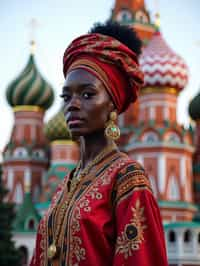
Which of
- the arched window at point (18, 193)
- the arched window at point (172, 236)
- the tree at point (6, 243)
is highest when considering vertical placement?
the arched window at point (18, 193)

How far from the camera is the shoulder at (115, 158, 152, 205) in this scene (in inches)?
94.0

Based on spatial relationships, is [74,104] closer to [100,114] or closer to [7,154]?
[100,114]

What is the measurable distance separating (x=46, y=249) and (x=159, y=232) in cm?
56

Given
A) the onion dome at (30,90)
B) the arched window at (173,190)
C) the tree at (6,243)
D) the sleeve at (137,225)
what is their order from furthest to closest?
1. the onion dome at (30,90)
2. the arched window at (173,190)
3. the tree at (6,243)
4. the sleeve at (137,225)

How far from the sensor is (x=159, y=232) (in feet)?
7.72

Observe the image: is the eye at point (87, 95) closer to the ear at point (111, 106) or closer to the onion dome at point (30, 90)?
the ear at point (111, 106)

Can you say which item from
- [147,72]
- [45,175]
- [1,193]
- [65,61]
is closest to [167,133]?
[147,72]

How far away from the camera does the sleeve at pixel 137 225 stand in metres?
2.29

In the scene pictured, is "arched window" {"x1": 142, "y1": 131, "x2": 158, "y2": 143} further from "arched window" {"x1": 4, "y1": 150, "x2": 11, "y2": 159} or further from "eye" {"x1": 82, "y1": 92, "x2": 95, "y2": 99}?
"eye" {"x1": 82, "y1": 92, "x2": 95, "y2": 99}

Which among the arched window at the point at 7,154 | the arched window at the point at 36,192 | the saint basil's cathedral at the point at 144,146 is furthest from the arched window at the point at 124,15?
the arched window at the point at 36,192

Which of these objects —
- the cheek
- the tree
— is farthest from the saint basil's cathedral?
the cheek

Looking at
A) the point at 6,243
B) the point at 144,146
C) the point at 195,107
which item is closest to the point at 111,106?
the point at 6,243

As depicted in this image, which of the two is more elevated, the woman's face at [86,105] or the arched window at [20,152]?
the arched window at [20,152]

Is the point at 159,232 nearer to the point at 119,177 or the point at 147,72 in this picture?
Result: the point at 119,177
